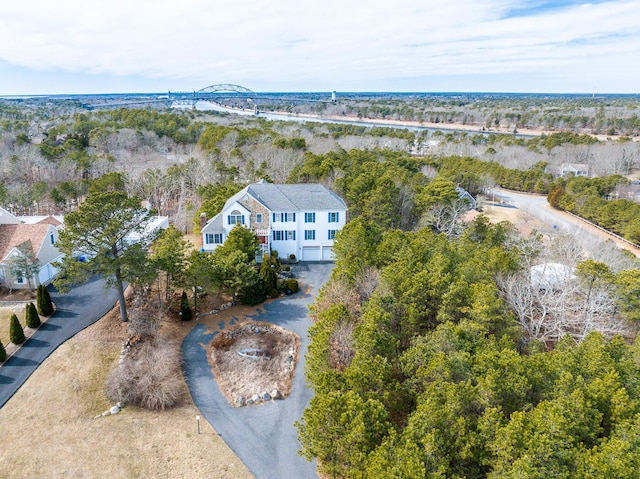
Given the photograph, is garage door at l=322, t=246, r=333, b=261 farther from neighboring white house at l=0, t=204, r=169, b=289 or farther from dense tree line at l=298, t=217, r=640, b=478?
dense tree line at l=298, t=217, r=640, b=478

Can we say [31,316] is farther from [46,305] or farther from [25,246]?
[25,246]

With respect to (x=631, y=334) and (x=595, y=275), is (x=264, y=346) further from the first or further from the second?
(x=631, y=334)

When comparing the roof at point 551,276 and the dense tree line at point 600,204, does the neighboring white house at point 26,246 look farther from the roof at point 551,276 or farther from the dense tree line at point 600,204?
the dense tree line at point 600,204

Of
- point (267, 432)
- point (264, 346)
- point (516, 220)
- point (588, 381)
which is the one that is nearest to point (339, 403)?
point (267, 432)

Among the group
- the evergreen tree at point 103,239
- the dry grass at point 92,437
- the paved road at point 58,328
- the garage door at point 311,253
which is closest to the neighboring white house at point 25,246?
the paved road at point 58,328

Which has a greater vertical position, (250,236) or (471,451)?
(250,236)

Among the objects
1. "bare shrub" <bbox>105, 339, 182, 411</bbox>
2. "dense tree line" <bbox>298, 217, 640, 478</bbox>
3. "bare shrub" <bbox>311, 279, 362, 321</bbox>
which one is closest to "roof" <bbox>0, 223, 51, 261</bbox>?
"bare shrub" <bbox>105, 339, 182, 411</bbox>
